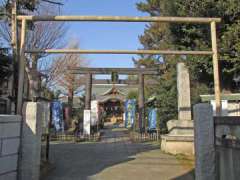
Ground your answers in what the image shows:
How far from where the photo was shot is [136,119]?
25.9m

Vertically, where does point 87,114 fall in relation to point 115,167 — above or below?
above

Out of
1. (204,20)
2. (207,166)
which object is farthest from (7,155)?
(204,20)

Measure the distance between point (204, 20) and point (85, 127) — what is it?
614 inches

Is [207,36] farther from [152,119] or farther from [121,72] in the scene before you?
[121,72]

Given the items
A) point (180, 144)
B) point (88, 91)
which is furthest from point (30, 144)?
point (88, 91)

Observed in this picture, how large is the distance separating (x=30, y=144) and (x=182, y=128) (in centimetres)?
761

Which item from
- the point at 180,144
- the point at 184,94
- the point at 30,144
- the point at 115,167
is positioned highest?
the point at 184,94

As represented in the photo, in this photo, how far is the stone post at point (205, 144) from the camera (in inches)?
267

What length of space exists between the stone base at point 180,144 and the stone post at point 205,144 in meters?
6.42

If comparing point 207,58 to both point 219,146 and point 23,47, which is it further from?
point 23,47

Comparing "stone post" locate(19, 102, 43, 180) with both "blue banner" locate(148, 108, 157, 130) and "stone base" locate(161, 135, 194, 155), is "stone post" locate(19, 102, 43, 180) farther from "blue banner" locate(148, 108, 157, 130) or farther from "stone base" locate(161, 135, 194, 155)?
"blue banner" locate(148, 108, 157, 130)

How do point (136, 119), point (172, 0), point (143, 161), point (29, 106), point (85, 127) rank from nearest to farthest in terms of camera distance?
1. point (29, 106)
2. point (143, 161)
3. point (172, 0)
4. point (85, 127)
5. point (136, 119)

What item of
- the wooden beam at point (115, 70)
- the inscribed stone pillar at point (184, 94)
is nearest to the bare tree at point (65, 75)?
the wooden beam at point (115, 70)

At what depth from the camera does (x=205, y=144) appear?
682cm
